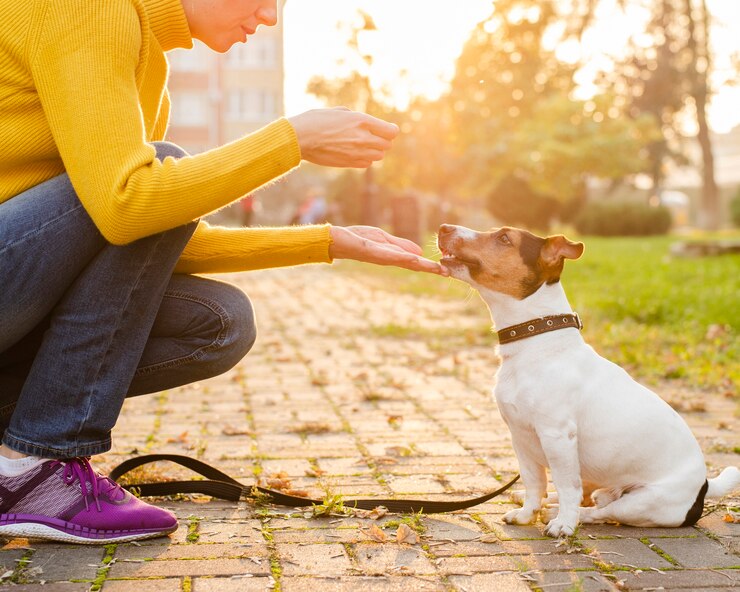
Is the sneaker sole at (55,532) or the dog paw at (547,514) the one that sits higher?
the sneaker sole at (55,532)

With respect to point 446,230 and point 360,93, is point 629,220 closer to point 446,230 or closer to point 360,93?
point 360,93

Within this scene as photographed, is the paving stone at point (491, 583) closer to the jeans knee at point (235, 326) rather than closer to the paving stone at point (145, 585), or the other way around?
the paving stone at point (145, 585)

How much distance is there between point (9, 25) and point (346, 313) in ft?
24.9

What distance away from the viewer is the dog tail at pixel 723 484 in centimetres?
332

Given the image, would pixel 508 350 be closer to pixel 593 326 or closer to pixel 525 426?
pixel 525 426

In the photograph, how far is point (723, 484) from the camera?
Result: 3322 millimetres

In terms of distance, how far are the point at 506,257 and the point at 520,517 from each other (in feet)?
3.04

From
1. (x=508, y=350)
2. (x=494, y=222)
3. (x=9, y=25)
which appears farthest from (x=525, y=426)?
(x=494, y=222)

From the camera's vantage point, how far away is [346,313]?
10117mm

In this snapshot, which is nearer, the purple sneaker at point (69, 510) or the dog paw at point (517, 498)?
the purple sneaker at point (69, 510)

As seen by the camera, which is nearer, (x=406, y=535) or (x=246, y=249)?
(x=406, y=535)

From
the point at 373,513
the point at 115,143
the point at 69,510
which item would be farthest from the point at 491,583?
the point at 115,143

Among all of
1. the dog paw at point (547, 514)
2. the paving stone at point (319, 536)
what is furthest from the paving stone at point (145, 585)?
the dog paw at point (547, 514)

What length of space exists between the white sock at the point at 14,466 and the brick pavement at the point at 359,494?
0.22 meters
